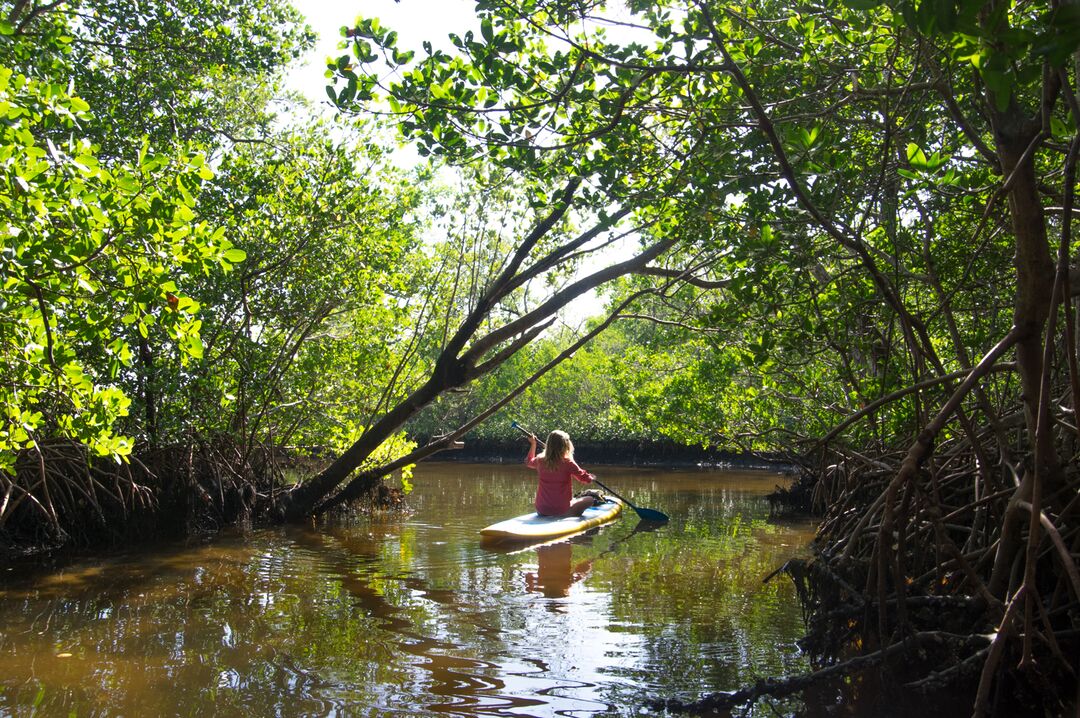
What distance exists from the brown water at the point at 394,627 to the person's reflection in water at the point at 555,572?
31 mm

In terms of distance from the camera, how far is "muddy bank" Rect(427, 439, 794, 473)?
2302cm

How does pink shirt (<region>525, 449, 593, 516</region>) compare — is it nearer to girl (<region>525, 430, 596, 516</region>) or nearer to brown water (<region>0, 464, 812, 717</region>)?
girl (<region>525, 430, 596, 516</region>)

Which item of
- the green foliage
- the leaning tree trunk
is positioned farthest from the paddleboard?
the leaning tree trunk

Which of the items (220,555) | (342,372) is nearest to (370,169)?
(342,372)

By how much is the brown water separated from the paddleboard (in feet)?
0.68

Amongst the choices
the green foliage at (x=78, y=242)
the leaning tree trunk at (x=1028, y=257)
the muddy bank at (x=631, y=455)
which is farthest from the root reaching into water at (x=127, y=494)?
the muddy bank at (x=631, y=455)

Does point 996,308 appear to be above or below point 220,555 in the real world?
above

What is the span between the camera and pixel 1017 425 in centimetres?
407

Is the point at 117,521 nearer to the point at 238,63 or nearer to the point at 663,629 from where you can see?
the point at 238,63

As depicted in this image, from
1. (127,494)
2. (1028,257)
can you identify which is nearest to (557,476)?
(127,494)

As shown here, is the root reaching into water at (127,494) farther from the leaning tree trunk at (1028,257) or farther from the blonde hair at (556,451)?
the leaning tree trunk at (1028,257)

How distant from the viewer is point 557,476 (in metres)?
9.73

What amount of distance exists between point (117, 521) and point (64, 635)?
3575 mm

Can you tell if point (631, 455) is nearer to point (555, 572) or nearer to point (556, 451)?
point (556, 451)
